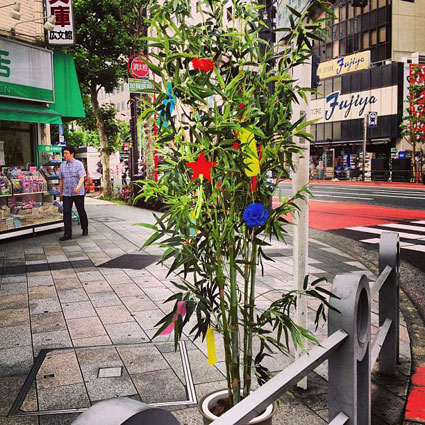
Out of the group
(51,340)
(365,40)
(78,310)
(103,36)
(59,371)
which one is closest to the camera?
(59,371)

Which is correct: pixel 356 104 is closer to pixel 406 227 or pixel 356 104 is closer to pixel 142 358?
pixel 406 227

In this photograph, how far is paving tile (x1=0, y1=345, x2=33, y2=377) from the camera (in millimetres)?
3547

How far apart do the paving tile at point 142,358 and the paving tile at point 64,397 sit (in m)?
0.42

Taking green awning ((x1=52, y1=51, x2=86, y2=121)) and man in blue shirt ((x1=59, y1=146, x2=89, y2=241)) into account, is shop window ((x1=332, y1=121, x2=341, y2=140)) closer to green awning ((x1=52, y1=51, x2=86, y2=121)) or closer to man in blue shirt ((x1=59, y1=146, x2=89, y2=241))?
green awning ((x1=52, y1=51, x2=86, y2=121))

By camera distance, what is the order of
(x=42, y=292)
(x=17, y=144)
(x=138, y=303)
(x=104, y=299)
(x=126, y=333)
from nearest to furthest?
(x=126, y=333) < (x=138, y=303) < (x=104, y=299) < (x=42, y=292) < (x=17, y=144)

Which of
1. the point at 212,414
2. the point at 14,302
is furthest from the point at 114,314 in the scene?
the point at 212,414

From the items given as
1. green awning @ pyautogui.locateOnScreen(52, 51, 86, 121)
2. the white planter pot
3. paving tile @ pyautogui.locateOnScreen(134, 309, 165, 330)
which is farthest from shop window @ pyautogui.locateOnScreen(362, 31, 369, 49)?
the white planter pot

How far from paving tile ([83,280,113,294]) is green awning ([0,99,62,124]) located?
5.15 meters

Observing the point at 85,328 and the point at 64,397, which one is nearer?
the point at 64,397

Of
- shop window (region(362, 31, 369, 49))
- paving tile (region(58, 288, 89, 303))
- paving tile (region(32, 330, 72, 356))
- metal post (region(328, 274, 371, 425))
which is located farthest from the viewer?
shop window (region(362, 31, 369, 49))

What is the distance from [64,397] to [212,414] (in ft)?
4.73

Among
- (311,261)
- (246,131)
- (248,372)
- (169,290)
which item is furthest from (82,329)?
(311,261)

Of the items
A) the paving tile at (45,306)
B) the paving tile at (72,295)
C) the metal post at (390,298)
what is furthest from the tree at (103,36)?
the metal post at (390,298)

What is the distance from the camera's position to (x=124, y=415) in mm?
924
